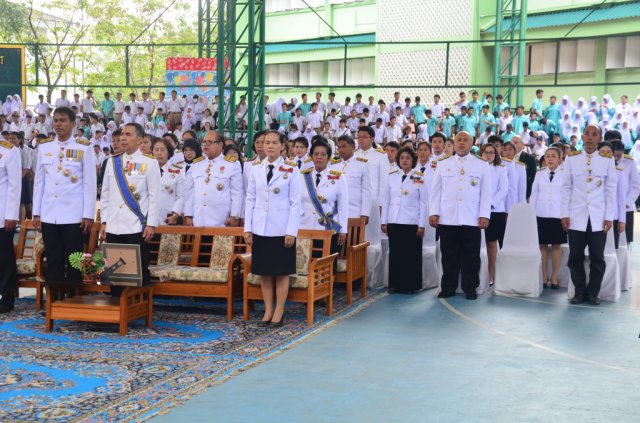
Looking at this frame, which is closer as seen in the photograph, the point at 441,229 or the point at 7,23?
the point at 441,229

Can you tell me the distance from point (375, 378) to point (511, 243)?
373 centimetres

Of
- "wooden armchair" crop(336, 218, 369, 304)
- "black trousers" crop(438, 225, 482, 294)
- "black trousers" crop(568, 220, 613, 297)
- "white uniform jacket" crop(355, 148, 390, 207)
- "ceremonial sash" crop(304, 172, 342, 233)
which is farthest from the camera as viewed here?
"white uniform jacket" crop(355, 148, 390, 207)

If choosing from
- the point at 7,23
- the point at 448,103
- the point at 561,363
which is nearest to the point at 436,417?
the point at 561,363

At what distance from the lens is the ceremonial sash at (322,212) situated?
24.0 ft

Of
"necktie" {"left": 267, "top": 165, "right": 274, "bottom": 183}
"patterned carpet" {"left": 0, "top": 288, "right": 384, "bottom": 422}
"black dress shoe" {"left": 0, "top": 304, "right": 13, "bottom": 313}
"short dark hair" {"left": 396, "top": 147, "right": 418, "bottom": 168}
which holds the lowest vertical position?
"patterned carpet" {"left": 0, "top": 288, "right": 384, "bottom": 422}

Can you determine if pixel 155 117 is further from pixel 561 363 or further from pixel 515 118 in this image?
pixel 561 363

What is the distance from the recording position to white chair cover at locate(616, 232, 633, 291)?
845 centimetres

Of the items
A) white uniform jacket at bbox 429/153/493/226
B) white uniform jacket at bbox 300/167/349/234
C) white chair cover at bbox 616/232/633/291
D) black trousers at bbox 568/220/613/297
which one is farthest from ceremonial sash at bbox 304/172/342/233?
white chair cover at bbox 616/232/633/291

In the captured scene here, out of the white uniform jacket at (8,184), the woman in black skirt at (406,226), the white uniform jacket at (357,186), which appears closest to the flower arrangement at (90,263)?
the white uniform jacket at (8,184)

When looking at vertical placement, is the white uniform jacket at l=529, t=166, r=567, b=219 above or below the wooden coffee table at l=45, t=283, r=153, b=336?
above

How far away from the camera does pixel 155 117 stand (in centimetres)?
2334

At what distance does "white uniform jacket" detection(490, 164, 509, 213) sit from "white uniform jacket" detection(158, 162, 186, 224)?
11.0ft

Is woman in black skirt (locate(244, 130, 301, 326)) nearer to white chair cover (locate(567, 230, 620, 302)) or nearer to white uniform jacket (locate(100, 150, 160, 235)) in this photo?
white uniform jacket (locate(100, 150, 160, 235))

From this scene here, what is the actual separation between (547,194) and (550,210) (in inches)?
7.6
